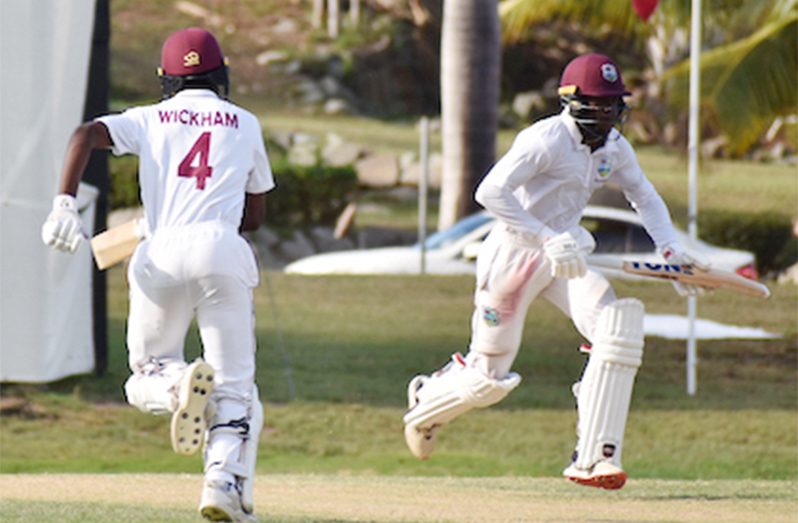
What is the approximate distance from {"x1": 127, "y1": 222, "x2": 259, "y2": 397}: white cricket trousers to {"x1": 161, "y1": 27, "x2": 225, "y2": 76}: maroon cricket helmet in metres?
0.65

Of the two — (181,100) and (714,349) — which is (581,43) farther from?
(181,100)

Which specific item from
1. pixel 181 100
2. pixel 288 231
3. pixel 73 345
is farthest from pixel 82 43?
pixel 288 231

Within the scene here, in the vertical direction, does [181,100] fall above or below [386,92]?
above

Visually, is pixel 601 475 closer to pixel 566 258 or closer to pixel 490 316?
pixel 566 258

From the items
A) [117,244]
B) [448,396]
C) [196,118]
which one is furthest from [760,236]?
[196,118]

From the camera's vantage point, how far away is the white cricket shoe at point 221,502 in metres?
6.63

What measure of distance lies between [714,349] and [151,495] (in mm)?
9499

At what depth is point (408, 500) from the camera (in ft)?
27.4

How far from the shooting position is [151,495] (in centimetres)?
857

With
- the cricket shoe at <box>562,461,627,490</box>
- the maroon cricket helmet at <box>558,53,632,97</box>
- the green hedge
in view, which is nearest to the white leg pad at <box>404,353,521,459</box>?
the cricket shoe at <box>562,461,627,490</box>

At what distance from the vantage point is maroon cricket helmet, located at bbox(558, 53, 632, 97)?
321 inches

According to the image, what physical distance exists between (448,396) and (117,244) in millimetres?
2208

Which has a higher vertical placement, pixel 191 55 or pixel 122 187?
pixel 191 55

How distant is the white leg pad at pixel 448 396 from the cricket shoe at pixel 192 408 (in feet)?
7.63
